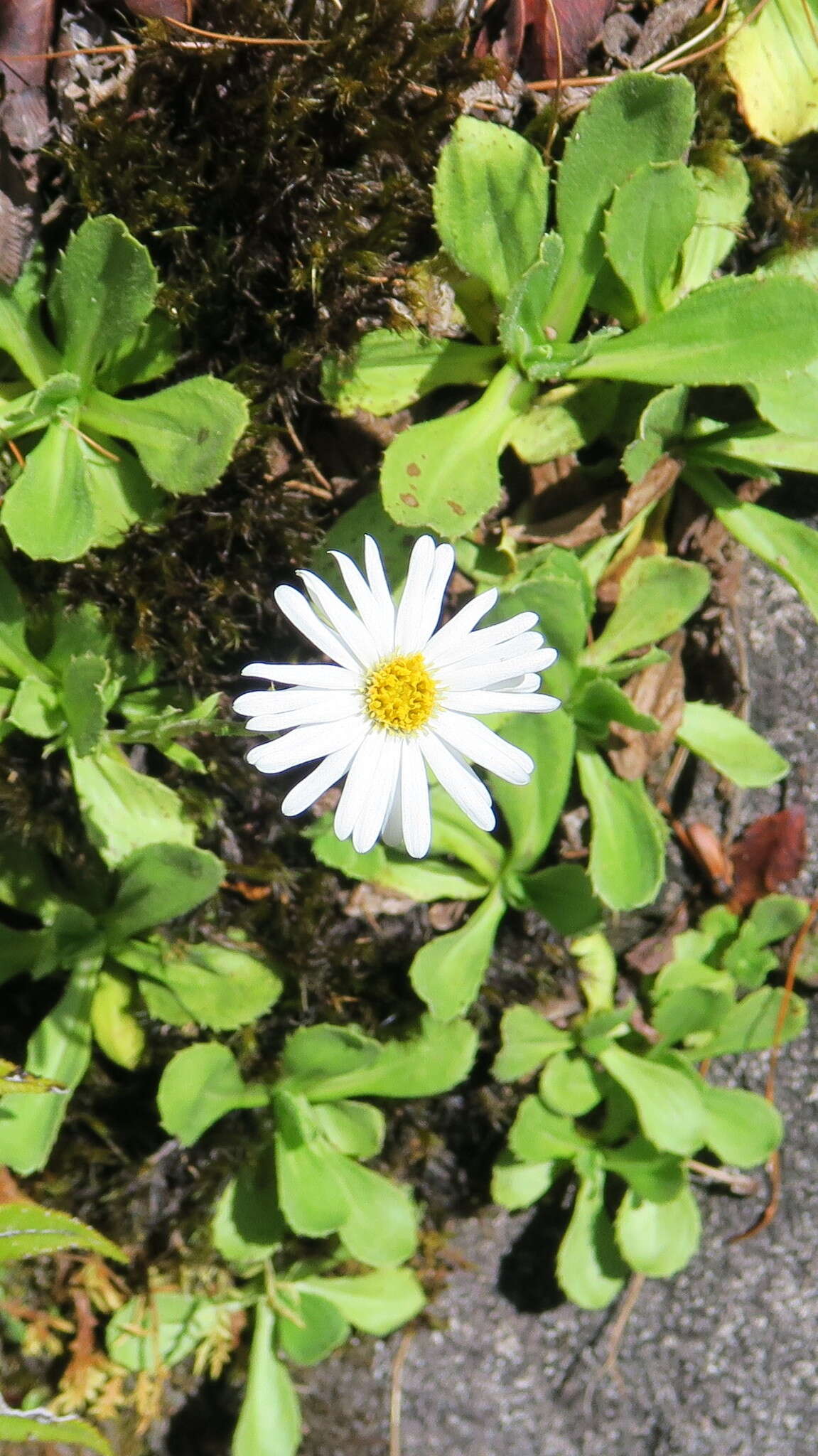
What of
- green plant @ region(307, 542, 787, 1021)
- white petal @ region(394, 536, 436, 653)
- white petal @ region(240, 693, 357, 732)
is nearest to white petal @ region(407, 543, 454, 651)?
white petal @ region(394, 536, 436, 653)

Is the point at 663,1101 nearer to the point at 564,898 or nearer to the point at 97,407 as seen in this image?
the point at 564,898

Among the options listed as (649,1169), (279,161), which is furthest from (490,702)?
(649,1169)

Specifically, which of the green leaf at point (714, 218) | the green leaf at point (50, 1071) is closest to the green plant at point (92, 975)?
the green leaf at point (50, 1071)

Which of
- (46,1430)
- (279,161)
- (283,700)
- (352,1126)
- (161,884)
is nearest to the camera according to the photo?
(283,700)

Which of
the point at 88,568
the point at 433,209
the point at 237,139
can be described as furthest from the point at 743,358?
the point at 88,568

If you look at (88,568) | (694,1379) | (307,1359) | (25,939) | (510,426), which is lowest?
(694,1379)

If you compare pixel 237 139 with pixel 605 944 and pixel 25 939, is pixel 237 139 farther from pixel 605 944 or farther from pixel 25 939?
pixel 605 944
